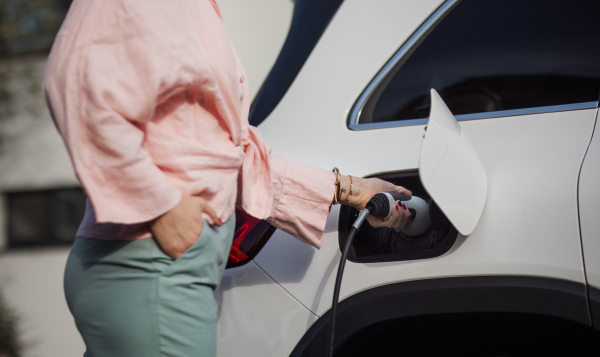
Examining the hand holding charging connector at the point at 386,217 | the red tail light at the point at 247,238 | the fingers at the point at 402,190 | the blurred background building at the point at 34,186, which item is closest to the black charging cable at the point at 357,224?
the hand holding charging connector at the point at 386,217

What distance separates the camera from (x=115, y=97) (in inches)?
29.6

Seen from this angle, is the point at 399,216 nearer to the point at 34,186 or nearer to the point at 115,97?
the point at 115,97

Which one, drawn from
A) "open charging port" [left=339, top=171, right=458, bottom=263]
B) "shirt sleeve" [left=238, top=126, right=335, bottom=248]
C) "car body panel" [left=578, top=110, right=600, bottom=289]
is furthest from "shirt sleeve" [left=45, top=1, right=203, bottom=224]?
"car body panel" [left=578, top=110, right=600, bottom=289]

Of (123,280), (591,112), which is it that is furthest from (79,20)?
(591,112)

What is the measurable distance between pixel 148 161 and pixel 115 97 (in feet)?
0.37

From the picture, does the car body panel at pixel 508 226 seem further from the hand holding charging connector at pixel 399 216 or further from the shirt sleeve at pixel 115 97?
the shirt sleeve at pixel 115 97

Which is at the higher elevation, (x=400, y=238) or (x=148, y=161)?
(x=400, y=238)

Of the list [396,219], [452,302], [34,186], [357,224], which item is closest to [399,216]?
[396,219]

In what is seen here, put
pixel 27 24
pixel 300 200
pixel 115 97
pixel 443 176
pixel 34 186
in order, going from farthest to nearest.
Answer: pixel 34 186 < pixel 27 24 < pixel 300 200 < pixel 443 176 < pixel 115 97

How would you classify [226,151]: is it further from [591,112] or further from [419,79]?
[591,112]

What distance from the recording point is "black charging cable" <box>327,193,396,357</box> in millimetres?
1056

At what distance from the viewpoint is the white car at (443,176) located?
1.02m

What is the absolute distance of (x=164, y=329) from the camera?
0.82 m

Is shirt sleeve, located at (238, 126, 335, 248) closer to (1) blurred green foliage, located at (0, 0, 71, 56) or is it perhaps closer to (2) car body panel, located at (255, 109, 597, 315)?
(2) car body panel, located at (255, 109, 597, 315)
